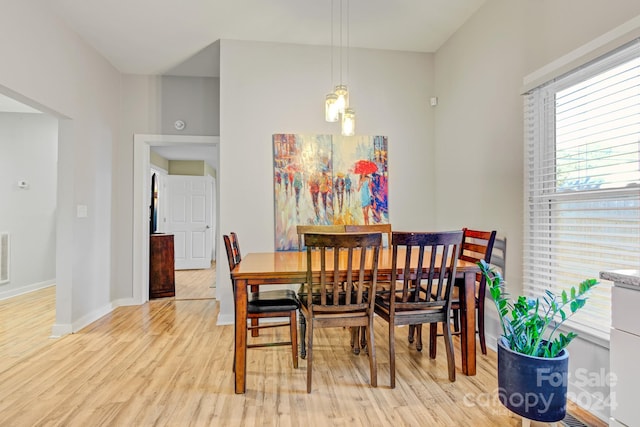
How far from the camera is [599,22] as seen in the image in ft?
6.18

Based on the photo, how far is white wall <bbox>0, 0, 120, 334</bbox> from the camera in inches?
101

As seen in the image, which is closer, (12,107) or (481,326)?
(481,326)

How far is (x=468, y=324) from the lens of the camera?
2.24 m

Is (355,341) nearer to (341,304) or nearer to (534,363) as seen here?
(341,304)

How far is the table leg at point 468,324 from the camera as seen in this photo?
2.24 m

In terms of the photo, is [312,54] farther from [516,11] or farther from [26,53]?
[26,53]

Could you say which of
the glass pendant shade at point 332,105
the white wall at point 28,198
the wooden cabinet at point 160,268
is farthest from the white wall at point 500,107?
the white wall at point 28,198

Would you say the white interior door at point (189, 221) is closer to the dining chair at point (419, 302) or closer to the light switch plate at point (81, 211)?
the light switch plate at point (81, 211)

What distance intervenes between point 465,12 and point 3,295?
6270 millimetres

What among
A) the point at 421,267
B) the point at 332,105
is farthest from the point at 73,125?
the point at 421,267

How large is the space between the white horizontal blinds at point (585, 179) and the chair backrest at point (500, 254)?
239mm

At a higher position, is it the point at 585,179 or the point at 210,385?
the point at 585,179

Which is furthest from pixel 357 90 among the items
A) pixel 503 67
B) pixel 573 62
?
pixel 573 62

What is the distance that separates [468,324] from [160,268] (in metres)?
3.83
